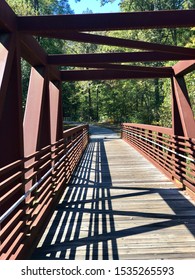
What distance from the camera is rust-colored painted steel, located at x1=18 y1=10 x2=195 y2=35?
16.1 ft

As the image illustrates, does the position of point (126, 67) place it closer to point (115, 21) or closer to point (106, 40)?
point (106, 40)

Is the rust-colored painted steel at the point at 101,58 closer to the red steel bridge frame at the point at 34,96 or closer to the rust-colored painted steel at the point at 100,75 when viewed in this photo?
the red steel bridge frame at the point at 34,96

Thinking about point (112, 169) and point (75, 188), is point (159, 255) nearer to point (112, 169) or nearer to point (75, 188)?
point (75, 188)

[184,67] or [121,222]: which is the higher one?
[184,67]

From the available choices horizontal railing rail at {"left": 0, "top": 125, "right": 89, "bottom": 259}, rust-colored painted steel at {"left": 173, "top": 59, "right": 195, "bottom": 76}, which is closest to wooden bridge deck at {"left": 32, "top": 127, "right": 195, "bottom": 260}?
horizontal railing rail at {"left": 0, "top": 125, "right": 89, "bottom": 259}

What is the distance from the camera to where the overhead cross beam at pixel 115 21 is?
16.1ft

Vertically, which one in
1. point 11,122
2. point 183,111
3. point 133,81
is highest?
point 133,81

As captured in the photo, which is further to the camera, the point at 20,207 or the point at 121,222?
the point at 121,222

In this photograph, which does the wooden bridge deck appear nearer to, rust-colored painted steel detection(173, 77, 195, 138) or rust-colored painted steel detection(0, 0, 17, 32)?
rust-colored painted steel detection(173, 77, 195, 138)

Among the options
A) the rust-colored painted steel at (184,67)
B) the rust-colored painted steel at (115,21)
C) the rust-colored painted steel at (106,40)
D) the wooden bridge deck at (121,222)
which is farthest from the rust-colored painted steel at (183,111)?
the rust-colored painted steel at (115,21)

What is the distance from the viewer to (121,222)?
17.4ft

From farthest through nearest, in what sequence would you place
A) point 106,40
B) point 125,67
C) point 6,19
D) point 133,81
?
point 133,81 < point 125,67 < point 106,40 < point 6,19

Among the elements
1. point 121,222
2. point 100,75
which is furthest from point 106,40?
point 100,75

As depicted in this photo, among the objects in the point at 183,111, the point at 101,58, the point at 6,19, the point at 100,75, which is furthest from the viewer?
the point at 100,75
